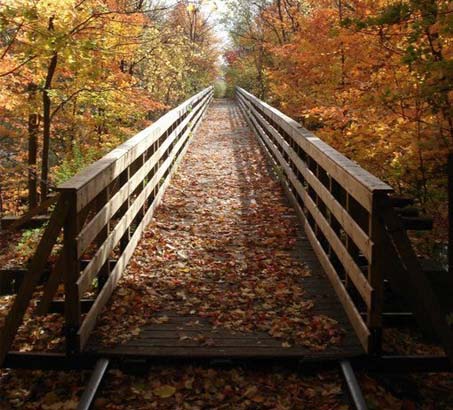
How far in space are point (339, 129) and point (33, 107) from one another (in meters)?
7.44

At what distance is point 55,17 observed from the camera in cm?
920

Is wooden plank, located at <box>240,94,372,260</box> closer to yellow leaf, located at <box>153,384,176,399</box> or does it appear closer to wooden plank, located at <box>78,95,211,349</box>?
yellow leaf, located at <box>153,384,176,399</box>

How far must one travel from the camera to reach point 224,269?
583 cm

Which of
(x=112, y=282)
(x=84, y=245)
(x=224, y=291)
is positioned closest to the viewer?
(x=84, y=245)

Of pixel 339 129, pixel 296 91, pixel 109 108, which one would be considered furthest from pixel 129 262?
pixel 296 91

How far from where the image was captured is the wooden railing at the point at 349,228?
379 centimetres

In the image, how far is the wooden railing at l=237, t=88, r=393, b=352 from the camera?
3795mm

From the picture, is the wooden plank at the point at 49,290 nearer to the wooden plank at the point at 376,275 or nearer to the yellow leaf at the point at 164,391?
the yellow leaf at the point at 164,391

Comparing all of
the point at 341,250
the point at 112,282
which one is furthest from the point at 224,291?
the point at 341,250

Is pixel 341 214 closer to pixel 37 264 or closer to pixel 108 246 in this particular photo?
pixel 108 246

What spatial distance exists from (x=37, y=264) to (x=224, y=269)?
249cm

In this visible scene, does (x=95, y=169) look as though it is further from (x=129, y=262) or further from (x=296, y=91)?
(x=296, y=91)

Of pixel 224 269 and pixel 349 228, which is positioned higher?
pixel 349 228

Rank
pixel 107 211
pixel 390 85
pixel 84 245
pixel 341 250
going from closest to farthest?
pixel 84 245 < pixel 107 211 < pixel 341 250 < pixel 390 85
